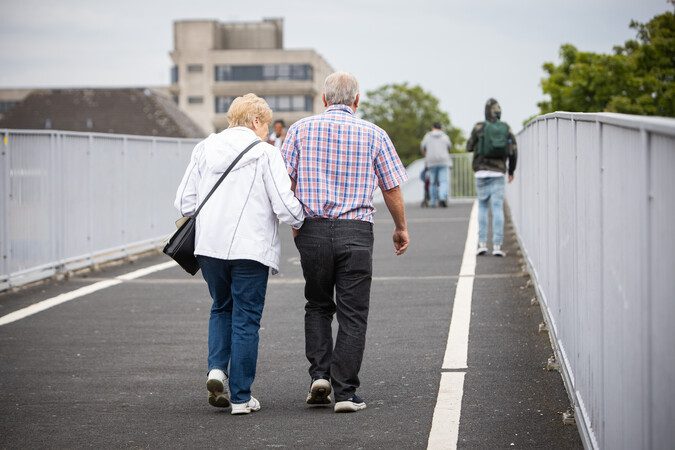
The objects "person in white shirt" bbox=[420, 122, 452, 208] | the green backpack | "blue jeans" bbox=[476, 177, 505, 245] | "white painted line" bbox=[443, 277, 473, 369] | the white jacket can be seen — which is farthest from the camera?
"person in white shirt" bbox=[420, 122, 452, 208]

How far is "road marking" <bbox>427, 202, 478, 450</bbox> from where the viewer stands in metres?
5.89

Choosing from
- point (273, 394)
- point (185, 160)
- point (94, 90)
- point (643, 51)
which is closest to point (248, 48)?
point (94, 90)

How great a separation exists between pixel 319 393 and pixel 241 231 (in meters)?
1.00

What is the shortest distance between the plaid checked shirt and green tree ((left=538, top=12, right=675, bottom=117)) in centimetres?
5905

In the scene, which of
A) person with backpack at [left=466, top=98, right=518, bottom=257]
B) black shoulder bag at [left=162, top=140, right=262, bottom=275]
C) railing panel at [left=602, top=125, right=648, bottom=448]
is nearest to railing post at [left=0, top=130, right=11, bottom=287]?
person with backpack at [left=466, top=98, right=518, bottom=257]

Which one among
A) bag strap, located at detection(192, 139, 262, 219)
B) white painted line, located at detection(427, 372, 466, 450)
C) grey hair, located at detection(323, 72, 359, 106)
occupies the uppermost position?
grey hair, located at detection(323, 72, 359, 106)

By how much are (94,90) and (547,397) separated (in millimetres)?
102683

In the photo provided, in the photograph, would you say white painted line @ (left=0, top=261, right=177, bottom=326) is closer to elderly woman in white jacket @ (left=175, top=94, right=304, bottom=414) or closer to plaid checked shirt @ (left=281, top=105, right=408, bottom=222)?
elderly woman in white jacket @ (left=175, top=94, right=304, bottom=414)

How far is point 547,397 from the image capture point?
670 cm

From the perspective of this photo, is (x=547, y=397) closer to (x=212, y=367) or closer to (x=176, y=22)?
(x=212, y=367)

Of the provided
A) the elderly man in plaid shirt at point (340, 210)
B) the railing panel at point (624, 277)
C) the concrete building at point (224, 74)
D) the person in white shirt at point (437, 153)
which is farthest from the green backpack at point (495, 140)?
the concrete building at point (224, 74)

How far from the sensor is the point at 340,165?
6.48m

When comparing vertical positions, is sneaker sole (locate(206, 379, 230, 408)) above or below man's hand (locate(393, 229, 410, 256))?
below

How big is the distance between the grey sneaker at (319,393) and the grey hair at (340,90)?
1547 mm
